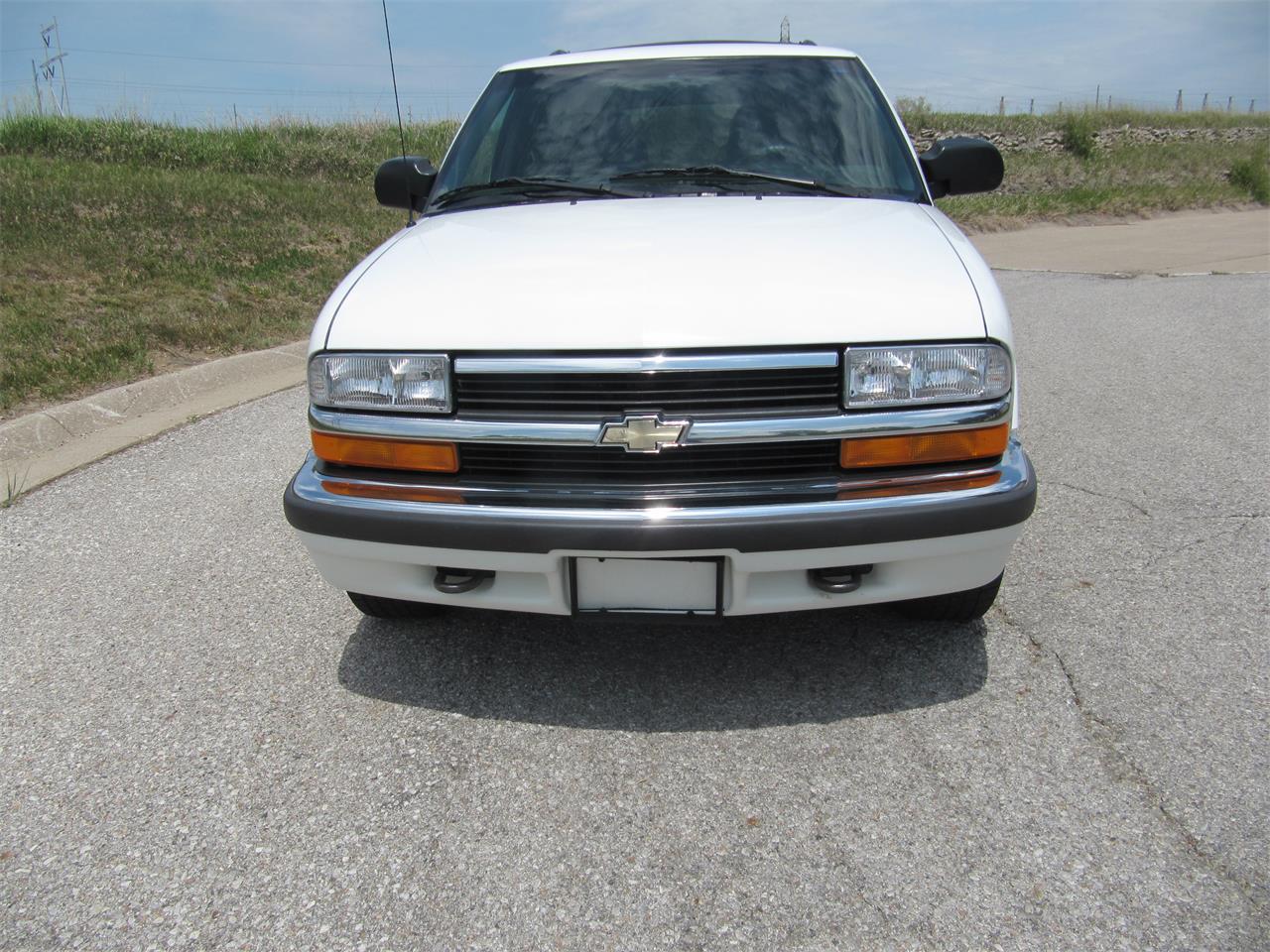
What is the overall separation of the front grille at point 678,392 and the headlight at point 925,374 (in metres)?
0.06

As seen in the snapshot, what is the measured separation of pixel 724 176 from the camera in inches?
127

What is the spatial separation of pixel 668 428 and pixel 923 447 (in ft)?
2.01

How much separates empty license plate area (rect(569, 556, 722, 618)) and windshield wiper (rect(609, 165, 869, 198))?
1476 mm

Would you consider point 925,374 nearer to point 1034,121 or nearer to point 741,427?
point 741,427

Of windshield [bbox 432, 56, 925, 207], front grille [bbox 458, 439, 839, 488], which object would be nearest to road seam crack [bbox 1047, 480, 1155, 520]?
windshield [bbox 432, 56, 925, 207]

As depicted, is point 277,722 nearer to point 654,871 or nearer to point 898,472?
point 654,871

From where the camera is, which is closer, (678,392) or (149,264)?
(678,392)

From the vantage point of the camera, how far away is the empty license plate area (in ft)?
7.52

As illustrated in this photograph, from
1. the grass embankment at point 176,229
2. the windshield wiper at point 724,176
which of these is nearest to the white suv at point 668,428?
the windshield wiper at point 724,176

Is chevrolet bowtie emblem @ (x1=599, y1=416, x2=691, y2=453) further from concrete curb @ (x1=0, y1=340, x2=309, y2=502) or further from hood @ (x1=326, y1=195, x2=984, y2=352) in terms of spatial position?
concrete curb @ (x1=0, y1=340, x2=309, y2=502)

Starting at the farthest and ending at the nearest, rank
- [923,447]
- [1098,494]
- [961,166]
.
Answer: [1098,494]
[961,166]
[923,447]

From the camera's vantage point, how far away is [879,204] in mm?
3027

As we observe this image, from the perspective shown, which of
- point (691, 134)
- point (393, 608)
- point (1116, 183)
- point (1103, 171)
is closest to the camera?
point (393, 608)

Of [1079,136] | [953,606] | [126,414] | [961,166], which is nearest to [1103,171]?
[1079,136]
